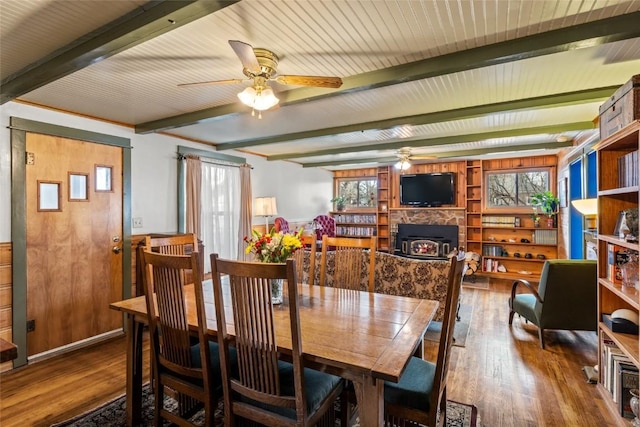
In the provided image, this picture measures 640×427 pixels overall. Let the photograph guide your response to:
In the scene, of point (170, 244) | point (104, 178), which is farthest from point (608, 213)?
point (104, 178)

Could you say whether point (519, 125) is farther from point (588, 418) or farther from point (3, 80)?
point (3, 80)

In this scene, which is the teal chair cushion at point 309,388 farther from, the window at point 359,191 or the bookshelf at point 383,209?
the window at point 359,191

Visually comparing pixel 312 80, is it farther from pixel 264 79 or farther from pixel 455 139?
pixel 455 139

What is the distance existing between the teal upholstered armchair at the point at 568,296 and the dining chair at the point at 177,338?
2997 millimetres

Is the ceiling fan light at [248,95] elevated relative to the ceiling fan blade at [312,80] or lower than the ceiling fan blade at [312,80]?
lower

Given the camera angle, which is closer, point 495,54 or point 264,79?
point 495,54

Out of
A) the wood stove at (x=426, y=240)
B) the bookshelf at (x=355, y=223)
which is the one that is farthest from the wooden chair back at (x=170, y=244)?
the bookshelf at (x=355, y=223)

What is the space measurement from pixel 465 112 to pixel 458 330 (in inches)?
94.4

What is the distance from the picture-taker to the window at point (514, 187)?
20.7 ft

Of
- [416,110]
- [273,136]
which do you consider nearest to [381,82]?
[416,110]

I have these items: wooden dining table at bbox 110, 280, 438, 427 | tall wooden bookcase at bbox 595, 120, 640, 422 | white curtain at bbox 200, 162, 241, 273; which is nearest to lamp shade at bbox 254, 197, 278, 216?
white curtain at bbox 200, 162, 241, 273

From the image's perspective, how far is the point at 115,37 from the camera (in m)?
1.71

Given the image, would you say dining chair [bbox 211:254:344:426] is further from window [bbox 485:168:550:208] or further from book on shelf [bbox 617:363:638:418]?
window [bbox 485:168:550:208]

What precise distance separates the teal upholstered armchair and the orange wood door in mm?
4494
